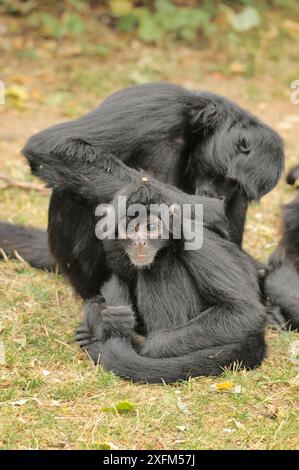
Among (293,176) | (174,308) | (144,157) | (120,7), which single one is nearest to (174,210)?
(174,308)

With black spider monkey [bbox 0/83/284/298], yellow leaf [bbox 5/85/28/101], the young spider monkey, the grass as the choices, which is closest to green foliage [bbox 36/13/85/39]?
yellow leaf [bbox 5/85/28/101]

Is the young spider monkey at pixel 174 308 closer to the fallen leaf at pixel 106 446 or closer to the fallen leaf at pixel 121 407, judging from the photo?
the fallen leaf at pixel 121 407

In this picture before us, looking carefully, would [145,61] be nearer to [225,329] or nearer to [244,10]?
→ [244,10]

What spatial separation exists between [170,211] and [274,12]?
27.6ft

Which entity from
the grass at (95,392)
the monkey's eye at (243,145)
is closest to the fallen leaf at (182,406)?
the grass at (95,392)

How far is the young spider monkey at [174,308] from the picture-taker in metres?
5.37

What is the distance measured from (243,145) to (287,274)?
1.08 meters

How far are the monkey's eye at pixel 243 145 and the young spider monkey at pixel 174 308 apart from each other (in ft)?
2.61

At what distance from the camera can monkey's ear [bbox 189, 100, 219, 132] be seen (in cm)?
625

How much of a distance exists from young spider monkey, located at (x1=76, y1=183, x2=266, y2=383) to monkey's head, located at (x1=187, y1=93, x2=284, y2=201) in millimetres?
632

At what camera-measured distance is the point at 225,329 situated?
5.43 meters

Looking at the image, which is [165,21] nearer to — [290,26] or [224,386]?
[290,26]

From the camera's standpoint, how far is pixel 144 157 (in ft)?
20.5
